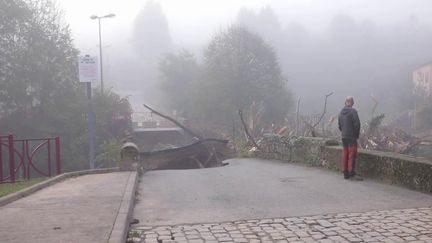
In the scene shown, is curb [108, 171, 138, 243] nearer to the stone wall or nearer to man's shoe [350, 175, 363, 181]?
man's shoe [350, 175, 363, 181]

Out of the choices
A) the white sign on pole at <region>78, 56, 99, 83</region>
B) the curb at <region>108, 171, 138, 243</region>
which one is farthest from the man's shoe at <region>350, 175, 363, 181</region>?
the white sign on pole at <region>78, 56, 99, 83</region>

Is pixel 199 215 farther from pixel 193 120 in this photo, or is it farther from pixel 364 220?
pixel 193 120

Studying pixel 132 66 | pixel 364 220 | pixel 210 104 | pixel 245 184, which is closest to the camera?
pixel 364 220

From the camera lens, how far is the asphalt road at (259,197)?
704 cm

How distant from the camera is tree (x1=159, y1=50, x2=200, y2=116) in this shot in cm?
5316

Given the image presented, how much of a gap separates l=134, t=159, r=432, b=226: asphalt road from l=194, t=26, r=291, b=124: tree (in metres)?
32.3

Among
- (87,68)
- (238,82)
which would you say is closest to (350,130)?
(87,68)

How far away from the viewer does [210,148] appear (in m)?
21.2

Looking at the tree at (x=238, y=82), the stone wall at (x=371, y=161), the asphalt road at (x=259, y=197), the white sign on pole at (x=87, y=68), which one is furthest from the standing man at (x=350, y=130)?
the tree at (x=238, y=82)

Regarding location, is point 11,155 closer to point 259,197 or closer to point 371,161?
point 259,197

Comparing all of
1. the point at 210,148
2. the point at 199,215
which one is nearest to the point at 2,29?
the point at 210,148

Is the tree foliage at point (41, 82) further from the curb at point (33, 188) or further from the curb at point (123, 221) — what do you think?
the curb at point (123, 221)

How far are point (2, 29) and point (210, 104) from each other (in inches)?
762

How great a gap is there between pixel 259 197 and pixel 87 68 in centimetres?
773
